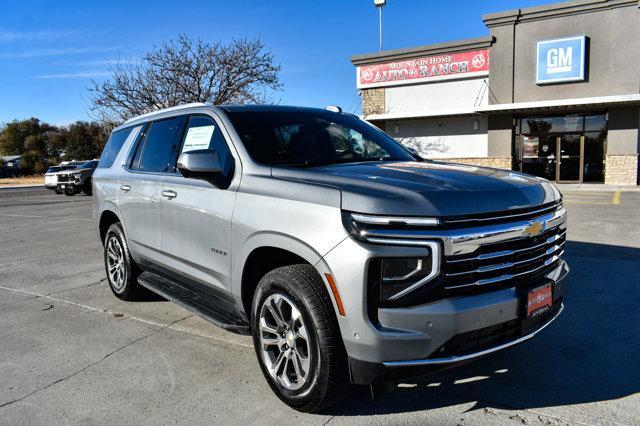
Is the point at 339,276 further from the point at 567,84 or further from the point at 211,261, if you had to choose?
the point at 567,84

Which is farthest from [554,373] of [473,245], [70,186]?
[70,186]

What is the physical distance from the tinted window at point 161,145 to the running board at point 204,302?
1.03 meters

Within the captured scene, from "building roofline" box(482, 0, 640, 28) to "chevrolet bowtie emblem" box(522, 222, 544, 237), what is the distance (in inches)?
867

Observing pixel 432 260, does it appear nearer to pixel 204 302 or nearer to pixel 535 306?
pixel 535 306

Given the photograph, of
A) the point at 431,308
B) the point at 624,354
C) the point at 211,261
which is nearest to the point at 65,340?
the point at 211,261

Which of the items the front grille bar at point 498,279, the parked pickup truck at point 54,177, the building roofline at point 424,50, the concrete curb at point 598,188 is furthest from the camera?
the parked pickup truck at point 54,177

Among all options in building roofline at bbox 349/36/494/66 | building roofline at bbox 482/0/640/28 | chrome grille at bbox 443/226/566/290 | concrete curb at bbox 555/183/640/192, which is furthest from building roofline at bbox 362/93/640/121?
chrome grille at bbox 443/226/566/290

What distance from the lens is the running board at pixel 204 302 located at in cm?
348

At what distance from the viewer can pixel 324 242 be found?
267cm

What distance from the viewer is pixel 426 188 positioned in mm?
2689

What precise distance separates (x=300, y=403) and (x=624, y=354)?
2490 mm

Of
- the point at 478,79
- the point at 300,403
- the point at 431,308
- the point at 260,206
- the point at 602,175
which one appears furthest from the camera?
the point at 478,79

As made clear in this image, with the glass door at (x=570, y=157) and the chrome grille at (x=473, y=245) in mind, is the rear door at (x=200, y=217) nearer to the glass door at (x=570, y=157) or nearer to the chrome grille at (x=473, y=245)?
the chrome grille at (x=473, y=245)

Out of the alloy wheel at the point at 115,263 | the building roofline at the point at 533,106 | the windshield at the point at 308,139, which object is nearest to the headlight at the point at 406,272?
the windshield at the point at 308,139
